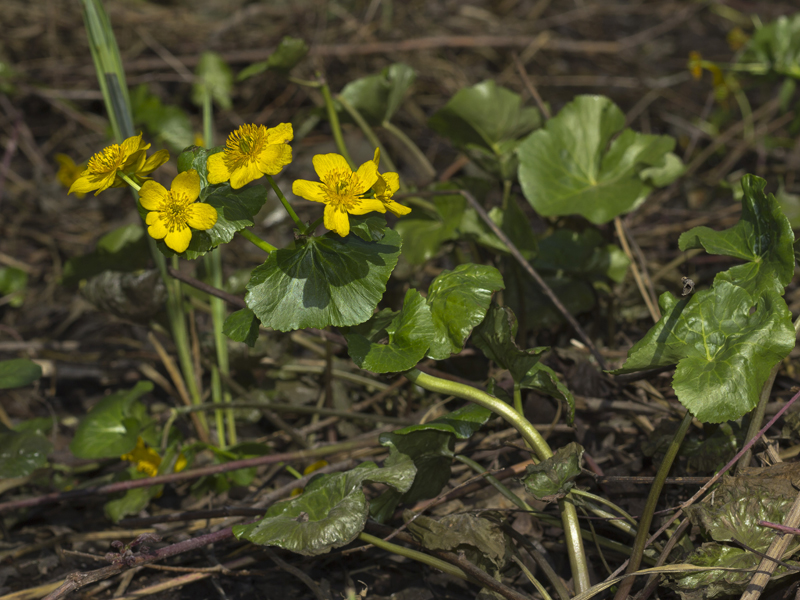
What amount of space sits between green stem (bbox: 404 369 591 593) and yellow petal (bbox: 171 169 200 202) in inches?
19.5

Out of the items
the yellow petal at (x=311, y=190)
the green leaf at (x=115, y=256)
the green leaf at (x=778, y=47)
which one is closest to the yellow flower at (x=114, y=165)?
the yellow petal at (x=311, y=190)

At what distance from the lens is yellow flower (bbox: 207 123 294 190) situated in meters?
1.00

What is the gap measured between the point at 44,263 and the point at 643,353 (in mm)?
2476

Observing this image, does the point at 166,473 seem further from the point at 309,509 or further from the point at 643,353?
the point at 643,353

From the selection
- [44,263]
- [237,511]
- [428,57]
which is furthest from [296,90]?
[237,511]

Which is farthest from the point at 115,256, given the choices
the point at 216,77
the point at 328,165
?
the point at 216,77

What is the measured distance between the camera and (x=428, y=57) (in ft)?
10.5

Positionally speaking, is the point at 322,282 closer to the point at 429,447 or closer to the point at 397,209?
the point at 397,209

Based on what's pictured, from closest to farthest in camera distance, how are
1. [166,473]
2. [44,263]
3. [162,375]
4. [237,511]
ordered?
[237,511] < [166,473] < [162,375] < [44,263]

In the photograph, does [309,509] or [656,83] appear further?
[656,83]

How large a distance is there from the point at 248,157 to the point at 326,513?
67 cm

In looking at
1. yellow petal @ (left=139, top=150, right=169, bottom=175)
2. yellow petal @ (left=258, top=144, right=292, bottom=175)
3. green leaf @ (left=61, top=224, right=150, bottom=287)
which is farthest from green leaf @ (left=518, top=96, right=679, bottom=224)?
green leaf @ (left=61, top=224, right=150, bottom=287)

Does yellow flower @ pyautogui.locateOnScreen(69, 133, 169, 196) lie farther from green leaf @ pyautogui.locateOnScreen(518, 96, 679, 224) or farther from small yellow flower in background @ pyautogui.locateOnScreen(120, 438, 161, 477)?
green leaf @ pyautogui.locateOnScreen(518, 96, 679, 224)

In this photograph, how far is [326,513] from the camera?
3.89ft
